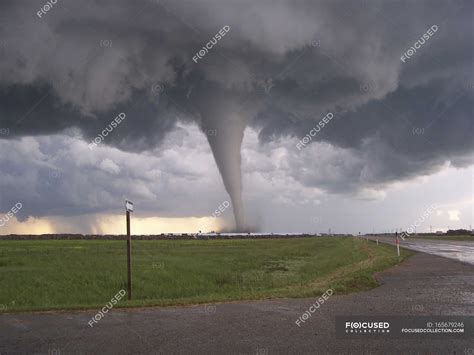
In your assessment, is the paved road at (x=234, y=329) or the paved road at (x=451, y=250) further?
the paved road at (x=451, y=250)

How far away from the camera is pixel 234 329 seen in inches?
374

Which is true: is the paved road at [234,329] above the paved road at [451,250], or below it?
above

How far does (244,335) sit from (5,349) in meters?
4.26

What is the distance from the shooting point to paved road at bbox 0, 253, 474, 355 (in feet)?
26.3

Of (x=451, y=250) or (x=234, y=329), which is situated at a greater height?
(x=234, y=329)

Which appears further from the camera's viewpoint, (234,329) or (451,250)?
(451,250)

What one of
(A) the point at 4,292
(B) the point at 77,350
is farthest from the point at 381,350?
(A) the point at 4,292

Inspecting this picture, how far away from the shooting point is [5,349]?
832 cm

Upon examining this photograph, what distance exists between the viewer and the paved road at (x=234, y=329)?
8.02 m

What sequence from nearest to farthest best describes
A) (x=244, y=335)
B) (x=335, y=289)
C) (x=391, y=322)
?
(x=244, y=335), (x=391, y=322), (x=335, y=289)

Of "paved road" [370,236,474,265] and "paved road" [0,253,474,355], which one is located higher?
"paved road" [0,253,474,355]

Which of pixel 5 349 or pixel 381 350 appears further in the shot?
pixel 5 349

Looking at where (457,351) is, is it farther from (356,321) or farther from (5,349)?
(5,349)

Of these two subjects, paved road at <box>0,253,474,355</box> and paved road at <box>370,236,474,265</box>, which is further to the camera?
paved road at <box>370,236,474,265</box>
